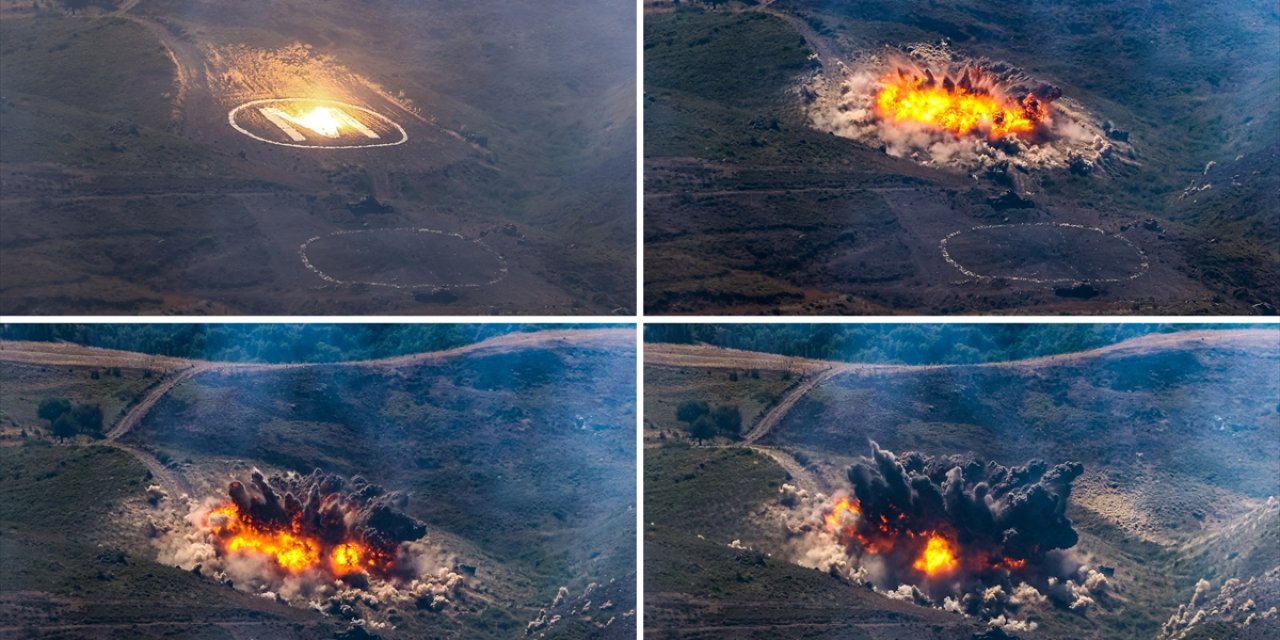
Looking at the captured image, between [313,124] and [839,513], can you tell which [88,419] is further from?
[839,513]

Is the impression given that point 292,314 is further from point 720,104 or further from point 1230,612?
point 1230,612

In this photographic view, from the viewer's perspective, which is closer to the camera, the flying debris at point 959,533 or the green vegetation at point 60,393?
the flying debris at point 959,533

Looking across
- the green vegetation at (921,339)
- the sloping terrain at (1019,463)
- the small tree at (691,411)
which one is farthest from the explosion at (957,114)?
the small tree at (691,411)

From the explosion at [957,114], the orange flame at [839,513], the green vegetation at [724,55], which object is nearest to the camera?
the orange flame at [839,513]

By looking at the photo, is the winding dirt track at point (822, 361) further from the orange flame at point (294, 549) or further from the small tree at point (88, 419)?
the small tree at point (88, 419)

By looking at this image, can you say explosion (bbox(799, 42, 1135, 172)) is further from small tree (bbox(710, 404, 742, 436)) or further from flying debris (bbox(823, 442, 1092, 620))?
flying debris (bbox(823, 442, 1092, 620))

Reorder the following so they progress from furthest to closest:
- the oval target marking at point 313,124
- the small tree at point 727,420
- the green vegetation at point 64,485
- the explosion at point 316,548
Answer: the oval target marking at point 313,124 → the small tree at point 727,420 → the green vegetation at point 64,485 → the explosion at point 316,548

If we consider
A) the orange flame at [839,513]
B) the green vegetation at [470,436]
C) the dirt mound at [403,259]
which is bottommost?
the orange flame at [839,513]
